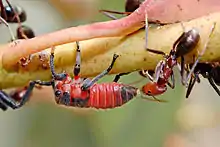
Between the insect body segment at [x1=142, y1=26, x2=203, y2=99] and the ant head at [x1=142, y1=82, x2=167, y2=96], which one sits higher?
the insect body segment at [x1=142, y1=26, x2=203, y2=99]

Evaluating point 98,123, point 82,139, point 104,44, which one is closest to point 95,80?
point 104,44

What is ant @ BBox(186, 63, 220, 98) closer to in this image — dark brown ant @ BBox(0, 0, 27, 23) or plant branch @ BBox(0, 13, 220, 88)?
plant branch @ BBox(0, 13, 220, 88)

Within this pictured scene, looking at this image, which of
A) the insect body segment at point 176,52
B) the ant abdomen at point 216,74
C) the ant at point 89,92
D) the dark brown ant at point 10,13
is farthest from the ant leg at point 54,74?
the dark brown ant at point 10,13

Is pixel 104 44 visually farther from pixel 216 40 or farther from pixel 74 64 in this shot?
pixel 216 40

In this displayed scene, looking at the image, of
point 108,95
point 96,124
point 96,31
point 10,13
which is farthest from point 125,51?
point 96,124

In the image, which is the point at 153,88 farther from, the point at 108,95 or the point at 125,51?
the point at 125,51

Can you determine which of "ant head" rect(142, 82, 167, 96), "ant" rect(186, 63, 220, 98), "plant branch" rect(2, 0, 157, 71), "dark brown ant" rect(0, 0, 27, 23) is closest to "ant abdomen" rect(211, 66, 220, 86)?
"ant" rect(186, 63, 220, 98)
